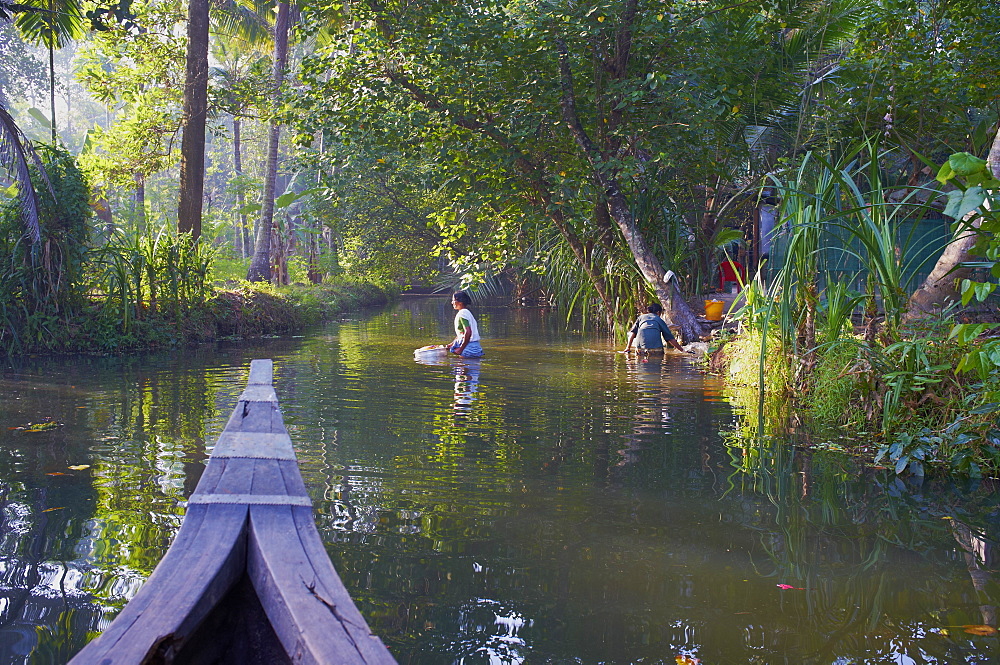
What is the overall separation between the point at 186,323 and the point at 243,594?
12407 millimetres

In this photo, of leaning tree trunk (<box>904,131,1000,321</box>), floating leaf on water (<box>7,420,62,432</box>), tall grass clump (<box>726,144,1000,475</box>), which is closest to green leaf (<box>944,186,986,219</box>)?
tall grass clump (<box>726,144,1000,475</box>)

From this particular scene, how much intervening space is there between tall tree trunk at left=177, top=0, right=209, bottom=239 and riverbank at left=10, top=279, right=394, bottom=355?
161cm

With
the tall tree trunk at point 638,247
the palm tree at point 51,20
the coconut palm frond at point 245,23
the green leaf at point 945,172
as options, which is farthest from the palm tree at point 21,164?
the green leaf at point 945,172

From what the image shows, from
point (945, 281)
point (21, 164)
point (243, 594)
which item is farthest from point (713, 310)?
point (243, 594)

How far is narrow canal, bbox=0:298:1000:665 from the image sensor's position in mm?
3434

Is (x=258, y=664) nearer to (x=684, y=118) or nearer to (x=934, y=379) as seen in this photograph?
(x=934, y=379)

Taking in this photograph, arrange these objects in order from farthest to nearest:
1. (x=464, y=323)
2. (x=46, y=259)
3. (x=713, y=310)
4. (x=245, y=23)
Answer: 1. (x=245, y=23)
2. (x=713, y=310)
3. (x=464, y=323)
4. (x=46, y=259)

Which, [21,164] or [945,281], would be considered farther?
[21,164]

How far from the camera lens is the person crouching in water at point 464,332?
12531 millimetres

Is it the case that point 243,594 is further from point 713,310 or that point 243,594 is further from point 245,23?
point 245,23

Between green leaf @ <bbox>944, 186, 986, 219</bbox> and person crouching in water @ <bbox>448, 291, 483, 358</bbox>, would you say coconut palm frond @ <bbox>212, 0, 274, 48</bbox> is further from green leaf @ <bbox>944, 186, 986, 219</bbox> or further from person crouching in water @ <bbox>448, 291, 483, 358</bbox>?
green leaf @ <bbox>944, 186, 986, 219</bbox>

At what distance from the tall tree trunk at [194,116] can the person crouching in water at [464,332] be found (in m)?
6.54

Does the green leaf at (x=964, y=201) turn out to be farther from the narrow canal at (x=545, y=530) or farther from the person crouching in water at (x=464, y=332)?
the person crouching in water at (x=464, y=332)

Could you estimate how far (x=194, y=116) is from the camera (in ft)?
53.6
